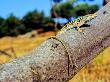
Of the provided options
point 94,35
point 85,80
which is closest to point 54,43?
point 94,35

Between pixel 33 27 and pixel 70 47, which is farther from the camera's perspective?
pixel 33 27

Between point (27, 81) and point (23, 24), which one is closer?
point (27, 81)

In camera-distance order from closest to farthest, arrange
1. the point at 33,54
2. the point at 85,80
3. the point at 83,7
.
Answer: the point at 33,54
the point at 85,80
the point at 83,7

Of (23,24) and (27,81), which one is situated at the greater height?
(23,24)

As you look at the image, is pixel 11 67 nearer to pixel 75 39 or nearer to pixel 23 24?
pixel 75 39

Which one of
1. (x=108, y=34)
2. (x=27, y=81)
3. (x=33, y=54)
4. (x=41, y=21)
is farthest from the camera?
(x=41, y=21)

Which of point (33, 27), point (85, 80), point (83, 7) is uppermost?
point (33, 27)

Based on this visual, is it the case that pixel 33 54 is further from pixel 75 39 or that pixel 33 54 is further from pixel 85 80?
pixel 85 80

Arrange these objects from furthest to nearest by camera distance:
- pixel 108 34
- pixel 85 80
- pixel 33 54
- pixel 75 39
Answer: pixel 85 80 < pixel 108 34 < pixel 75 39 < pixel 33 54

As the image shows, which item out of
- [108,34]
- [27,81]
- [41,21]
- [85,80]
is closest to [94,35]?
[108,34]
